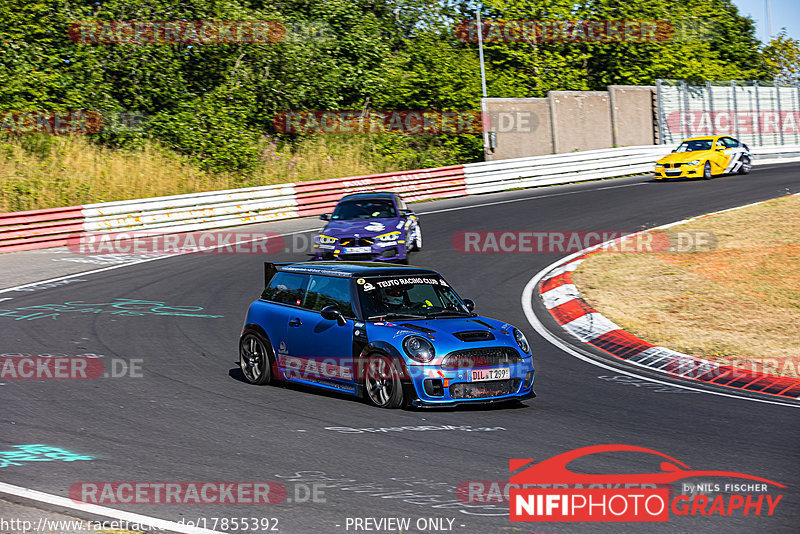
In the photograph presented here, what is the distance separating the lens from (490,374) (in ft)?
29.5

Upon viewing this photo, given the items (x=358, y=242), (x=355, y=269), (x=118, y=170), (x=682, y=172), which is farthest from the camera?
(x=682, y=172)

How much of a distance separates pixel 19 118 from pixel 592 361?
26479mm

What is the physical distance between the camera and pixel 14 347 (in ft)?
39.7

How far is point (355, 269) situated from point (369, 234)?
27.6 ft

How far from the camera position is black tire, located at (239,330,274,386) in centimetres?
1034

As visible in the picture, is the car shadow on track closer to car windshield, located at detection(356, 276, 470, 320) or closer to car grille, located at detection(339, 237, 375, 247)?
car windshield, located at detection(356, 276, 470, 320)

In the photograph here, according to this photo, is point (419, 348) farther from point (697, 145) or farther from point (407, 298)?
point (697, 145)

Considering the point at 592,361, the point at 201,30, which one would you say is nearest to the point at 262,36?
the point at 201,30

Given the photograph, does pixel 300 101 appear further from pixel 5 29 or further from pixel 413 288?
pixel 413 288

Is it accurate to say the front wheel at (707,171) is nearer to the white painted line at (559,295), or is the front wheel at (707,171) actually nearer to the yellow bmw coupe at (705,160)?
the yellow bmw coupe at (705,160)

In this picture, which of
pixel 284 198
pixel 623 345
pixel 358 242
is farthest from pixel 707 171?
pixel 623 345

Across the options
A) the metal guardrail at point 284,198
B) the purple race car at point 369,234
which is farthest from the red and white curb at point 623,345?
the metal guardrail at point 284,198

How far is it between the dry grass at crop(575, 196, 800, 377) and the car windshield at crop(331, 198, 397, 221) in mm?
4536

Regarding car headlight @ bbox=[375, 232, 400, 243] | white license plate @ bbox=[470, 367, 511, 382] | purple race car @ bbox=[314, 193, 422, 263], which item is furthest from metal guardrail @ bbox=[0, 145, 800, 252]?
white license plate @ bbox=[470, 367, 511, 382]
